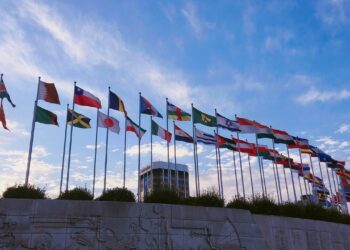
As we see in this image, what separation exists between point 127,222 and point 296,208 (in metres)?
13.3

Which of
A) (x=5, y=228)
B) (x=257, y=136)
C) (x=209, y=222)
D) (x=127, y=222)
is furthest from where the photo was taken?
(x=257, y=136)

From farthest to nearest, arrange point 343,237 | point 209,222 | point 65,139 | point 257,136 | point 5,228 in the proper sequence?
1. point 257,136
2. point 343,237
3. point 65,139
4. point 209,222
5. point 5,228

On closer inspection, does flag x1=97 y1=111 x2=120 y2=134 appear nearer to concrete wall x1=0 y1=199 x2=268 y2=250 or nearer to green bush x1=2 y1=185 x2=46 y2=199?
green bush x1=2 y1=185 x2=46 y2=199

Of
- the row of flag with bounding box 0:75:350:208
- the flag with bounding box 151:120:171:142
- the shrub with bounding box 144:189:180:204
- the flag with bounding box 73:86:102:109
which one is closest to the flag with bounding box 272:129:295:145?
the row of flag with bounding box 0:75:350:208

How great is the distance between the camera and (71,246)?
1678cm

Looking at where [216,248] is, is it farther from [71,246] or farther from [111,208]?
[71,246]

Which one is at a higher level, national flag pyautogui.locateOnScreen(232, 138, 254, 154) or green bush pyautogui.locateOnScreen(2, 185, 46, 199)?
national flag pyautogui.locateOnScreen(232, 138, 254, 154)

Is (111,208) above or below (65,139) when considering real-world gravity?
below

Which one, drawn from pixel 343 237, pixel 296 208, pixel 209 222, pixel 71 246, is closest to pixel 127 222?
pixel 71 246

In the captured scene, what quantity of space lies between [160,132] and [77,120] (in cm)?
654

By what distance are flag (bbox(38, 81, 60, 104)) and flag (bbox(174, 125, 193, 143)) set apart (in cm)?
982

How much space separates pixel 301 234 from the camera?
23859 millimetres

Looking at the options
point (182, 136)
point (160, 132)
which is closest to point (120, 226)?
point (160, 132)

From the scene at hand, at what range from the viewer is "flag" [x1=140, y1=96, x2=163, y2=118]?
2791cm
